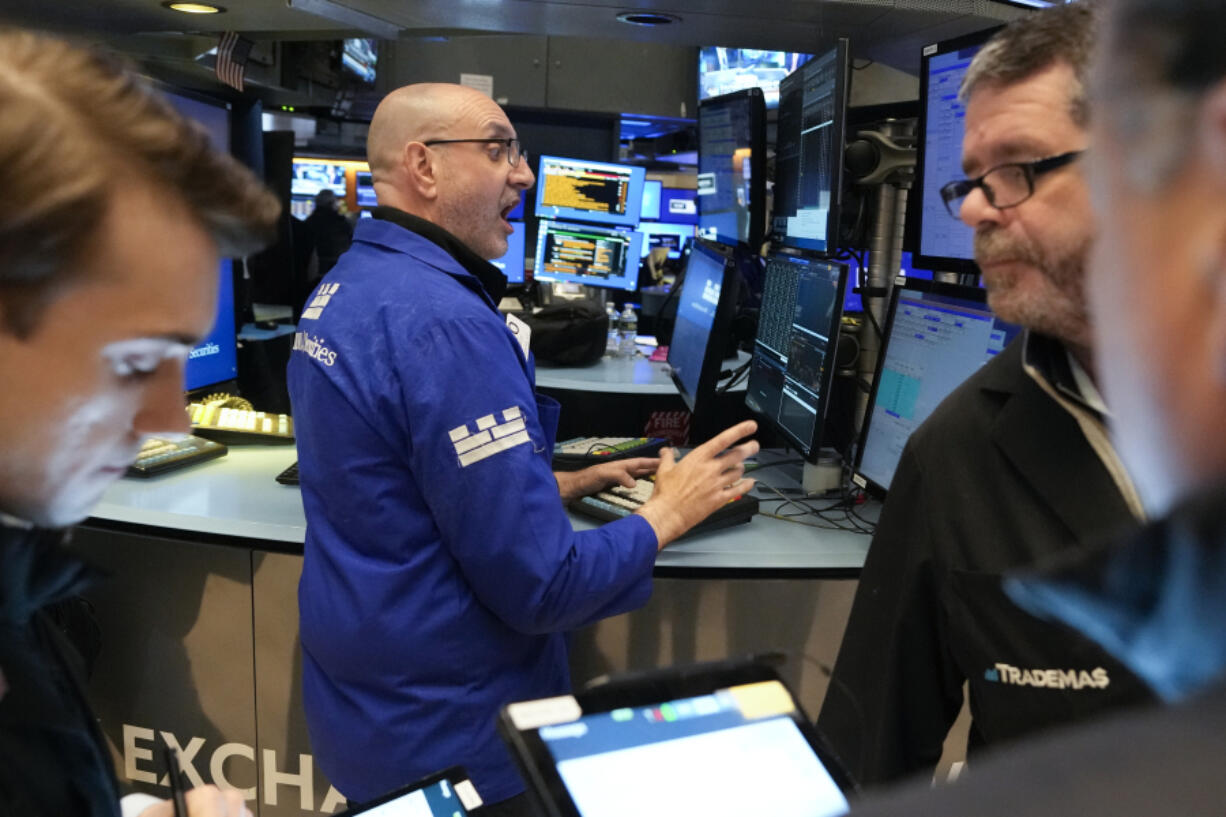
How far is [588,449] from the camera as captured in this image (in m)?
2.38

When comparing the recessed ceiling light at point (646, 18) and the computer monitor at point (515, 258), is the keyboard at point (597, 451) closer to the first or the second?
the recessed ceiling light at point (646, 18)

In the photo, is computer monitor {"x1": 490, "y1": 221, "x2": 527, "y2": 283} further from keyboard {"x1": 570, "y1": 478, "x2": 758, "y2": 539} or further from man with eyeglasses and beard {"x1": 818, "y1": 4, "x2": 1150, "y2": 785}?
man with eyeglasses and beard {"x1": 818, "y1": 4, "x2": 1150, "y2": 785}

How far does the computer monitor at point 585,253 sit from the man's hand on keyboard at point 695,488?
3215 millimetres

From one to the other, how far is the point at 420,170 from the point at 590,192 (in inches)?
125

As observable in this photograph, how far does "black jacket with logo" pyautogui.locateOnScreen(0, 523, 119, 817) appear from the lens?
2.32 ft

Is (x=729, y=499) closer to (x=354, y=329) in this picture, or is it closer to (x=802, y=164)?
(x=354, y=329)

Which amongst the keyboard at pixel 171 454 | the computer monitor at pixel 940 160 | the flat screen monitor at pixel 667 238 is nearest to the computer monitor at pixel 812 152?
the computer monitor at pixel 940 160

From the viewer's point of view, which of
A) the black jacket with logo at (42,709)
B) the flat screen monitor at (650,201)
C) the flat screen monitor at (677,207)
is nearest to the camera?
the black jacket with logo at (42,709)

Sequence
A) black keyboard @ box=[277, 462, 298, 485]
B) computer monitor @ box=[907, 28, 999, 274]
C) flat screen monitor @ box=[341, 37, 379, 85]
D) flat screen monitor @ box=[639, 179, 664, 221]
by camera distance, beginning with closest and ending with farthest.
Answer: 1. computer monitor @ box=[907, 28, 999, 274]
2. black keyboard @ box=[277, 462, 298, 485]
3. flat screen monitor @ box=[341, 37, 379, 85]
4. flat screen monitor @ box=[639, 179, 664, 221]

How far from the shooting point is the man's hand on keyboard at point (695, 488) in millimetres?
1746

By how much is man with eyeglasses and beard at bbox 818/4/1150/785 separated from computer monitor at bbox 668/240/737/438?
119 cm

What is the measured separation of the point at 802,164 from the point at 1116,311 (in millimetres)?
2040

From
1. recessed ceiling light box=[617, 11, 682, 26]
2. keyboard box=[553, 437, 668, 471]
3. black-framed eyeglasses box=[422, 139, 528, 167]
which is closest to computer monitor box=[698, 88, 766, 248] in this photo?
recessed ceiling light box=[617, 11, 682, 26]

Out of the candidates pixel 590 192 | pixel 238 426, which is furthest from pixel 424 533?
pixel 590 192
